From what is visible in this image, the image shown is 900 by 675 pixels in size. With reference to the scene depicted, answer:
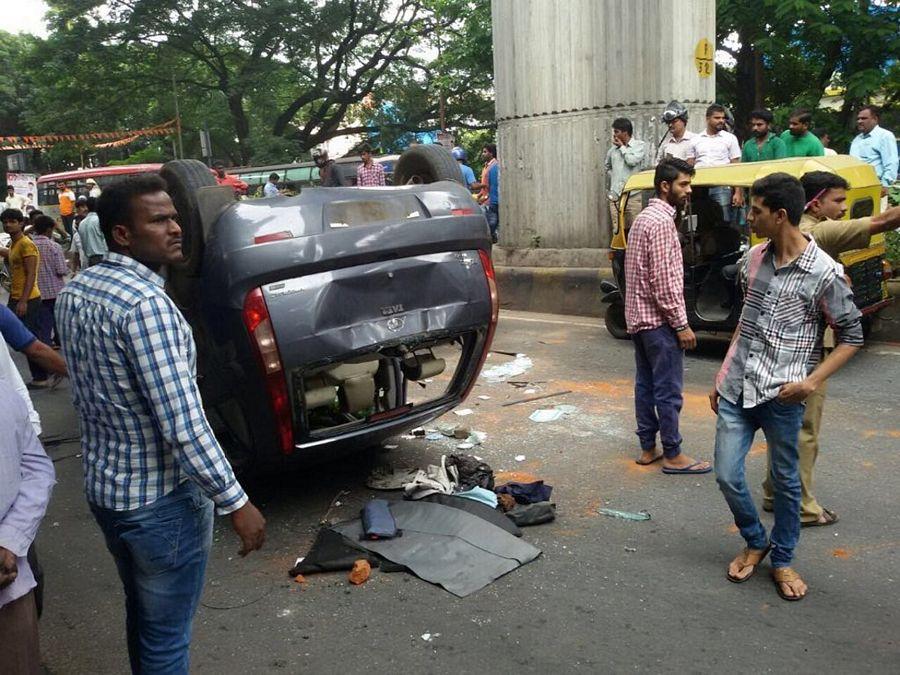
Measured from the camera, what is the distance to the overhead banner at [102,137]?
102 ft

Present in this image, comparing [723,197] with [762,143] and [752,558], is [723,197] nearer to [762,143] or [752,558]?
[762,143]

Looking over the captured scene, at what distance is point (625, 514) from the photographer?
4.57 meters

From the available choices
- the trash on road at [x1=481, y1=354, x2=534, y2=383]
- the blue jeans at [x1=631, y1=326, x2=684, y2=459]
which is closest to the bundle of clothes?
the blue jeans at [x1=631, y1=326, x2=684, y2=459]

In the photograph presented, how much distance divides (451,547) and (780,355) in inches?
69.2

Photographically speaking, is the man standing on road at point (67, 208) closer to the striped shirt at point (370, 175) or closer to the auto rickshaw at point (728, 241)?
the striped shirt at point (370, 175)

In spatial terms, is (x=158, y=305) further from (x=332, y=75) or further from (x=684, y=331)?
(x=332, y=75)

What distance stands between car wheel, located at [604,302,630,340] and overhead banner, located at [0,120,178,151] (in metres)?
26.2

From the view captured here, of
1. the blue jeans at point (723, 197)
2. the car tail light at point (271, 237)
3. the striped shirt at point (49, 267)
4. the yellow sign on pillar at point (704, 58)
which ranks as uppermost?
the yellow sign on pillar at point (704, 58)

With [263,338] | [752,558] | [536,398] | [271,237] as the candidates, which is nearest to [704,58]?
[536,398]

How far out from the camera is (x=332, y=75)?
104ft

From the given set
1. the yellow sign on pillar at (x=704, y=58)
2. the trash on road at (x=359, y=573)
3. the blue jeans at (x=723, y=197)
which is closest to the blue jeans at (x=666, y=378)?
the trash on road at (x=359, y=573)

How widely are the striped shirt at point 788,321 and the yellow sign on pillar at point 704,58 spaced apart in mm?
7709

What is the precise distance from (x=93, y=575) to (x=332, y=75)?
29681mm

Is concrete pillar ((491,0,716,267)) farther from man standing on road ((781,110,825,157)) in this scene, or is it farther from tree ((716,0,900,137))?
tree ((716,0,900,137))
